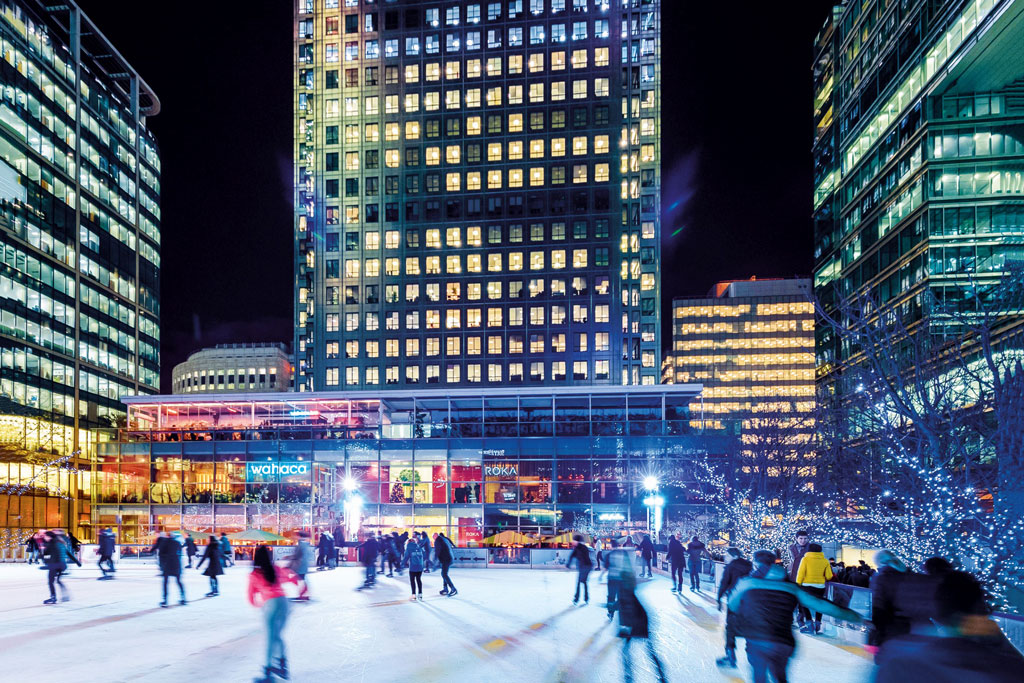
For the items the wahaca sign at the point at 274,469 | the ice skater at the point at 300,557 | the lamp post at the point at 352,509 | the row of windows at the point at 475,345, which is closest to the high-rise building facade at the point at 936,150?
the row of windows at the point at 475,345

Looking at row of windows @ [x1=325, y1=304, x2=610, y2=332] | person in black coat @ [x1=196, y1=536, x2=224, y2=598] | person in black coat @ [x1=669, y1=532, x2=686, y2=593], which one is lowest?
person in black coat @ [x1=669, y1=532, x2=686, y2=593]

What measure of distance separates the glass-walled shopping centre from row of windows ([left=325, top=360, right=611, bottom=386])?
3586 centimetres

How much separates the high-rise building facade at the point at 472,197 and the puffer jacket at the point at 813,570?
72315mm

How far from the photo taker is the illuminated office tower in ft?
531

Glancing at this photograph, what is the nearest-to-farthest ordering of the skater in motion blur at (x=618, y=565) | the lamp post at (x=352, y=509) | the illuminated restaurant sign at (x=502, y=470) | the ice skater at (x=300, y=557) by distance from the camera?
the skater in motion blur at (x=618, y=565) < the ice skater at (x=300, y=557) < the lamp post at (x=352, y=509) < the illuminated restaurant sign at (x=502, y=470)

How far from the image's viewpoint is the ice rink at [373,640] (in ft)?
33.9

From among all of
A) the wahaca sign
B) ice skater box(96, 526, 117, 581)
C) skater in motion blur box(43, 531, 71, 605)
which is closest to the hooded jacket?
skater in motion blur box(43, 531, 71, 605)

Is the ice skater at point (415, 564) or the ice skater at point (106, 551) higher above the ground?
the ice skater at point (415, 564)

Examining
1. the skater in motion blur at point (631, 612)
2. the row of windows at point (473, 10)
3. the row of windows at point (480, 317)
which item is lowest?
the skater in motion blur at point (631, 612)

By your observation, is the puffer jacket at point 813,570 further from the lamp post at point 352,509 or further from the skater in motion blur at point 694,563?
the lamp post at point 352,509

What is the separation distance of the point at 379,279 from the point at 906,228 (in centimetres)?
5081

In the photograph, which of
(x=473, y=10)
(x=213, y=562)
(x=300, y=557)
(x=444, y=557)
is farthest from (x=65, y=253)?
(x=300, y=557)

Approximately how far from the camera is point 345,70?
94.2 meters

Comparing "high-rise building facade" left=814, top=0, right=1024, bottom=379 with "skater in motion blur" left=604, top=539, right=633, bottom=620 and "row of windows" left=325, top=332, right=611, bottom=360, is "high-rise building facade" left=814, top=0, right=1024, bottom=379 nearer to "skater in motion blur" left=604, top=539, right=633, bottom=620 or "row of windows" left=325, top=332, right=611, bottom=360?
"row of windows" left=325, top=332, right=611, bottom=360
